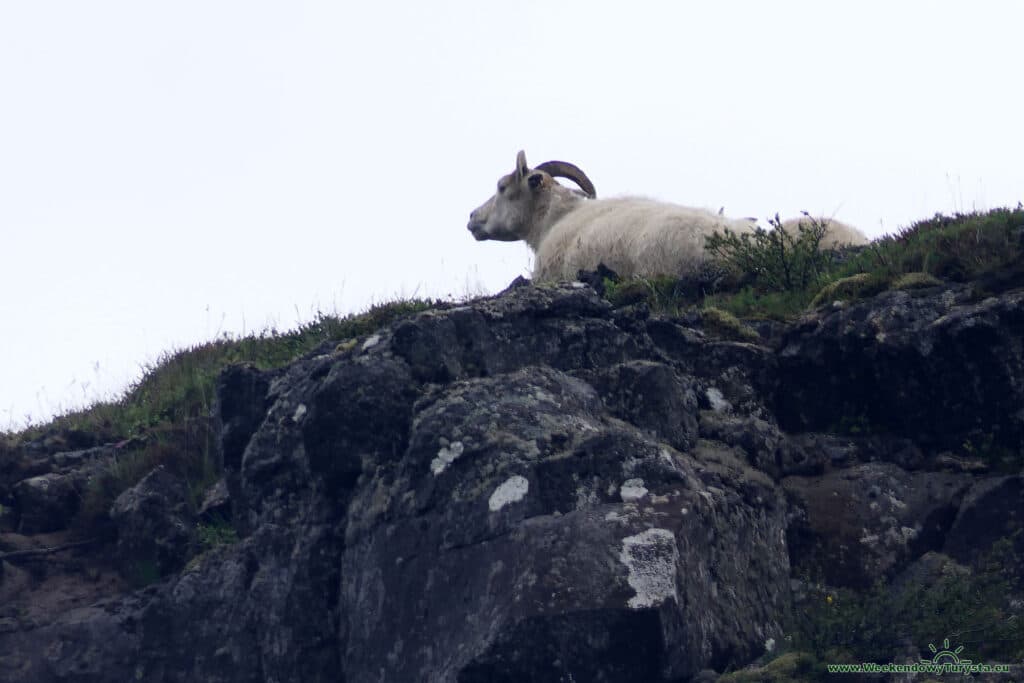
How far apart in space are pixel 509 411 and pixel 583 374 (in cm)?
86

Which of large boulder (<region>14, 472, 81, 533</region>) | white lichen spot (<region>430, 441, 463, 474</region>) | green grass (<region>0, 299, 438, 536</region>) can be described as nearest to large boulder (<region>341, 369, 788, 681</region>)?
white lichen spot (<region>430, 441, 463, 474</region>)

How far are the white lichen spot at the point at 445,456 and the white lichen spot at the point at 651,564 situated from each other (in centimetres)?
137

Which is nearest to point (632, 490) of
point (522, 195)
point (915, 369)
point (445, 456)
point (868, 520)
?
point (445, 456)

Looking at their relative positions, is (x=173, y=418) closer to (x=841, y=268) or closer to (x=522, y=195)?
(x=841, y=268)

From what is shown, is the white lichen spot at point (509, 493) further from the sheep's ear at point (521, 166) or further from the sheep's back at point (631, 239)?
the sheep's ear at point (521, 166)

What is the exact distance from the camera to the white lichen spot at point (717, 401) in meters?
8.91

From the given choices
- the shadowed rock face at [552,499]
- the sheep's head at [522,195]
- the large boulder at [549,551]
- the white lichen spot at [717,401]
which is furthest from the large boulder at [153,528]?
the sheep's head at [522,195]

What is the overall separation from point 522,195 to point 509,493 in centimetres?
1063

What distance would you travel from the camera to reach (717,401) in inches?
352

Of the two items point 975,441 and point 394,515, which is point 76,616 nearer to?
point 394,515

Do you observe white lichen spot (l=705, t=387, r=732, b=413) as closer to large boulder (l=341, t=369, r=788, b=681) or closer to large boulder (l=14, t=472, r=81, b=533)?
large boulder (l=341, t=369, r=788, b=681)

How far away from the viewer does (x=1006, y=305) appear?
8.40 meters

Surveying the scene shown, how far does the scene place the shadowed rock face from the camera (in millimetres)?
7004

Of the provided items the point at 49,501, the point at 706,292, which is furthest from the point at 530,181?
the point at 49,501
